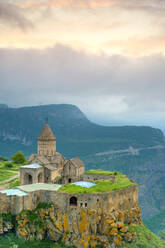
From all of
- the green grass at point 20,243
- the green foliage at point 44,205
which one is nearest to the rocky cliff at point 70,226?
the green foliage at point 44,205

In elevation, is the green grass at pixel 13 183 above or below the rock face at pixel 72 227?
above

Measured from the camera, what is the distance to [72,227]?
38219 millimetres

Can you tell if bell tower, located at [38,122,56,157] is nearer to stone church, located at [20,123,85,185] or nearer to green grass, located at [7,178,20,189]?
stone church, located at [20,123,85,185]

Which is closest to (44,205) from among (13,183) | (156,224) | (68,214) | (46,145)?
(68,214)

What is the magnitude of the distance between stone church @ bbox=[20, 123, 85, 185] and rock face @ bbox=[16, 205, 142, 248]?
861 centimetres

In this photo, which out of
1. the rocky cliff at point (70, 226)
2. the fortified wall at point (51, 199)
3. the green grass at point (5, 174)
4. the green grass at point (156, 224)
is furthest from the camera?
the green grass at point (156, 224)

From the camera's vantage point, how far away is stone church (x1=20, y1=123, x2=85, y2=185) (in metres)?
46.3

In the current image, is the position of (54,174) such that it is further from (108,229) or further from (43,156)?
(108,229)

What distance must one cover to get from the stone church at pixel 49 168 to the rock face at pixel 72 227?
8610 mm

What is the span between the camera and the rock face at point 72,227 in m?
37.8

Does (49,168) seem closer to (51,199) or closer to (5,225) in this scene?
(51,199)

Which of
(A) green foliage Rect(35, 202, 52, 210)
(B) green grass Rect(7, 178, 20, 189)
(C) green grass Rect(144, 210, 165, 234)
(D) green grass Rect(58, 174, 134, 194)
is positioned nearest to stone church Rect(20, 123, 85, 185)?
(B) green grass Rect(7, 178, 20, 189)

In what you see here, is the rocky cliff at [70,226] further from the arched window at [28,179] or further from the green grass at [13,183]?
Result: the green grass at [13,183]

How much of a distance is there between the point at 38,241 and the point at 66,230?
13.0 feet
